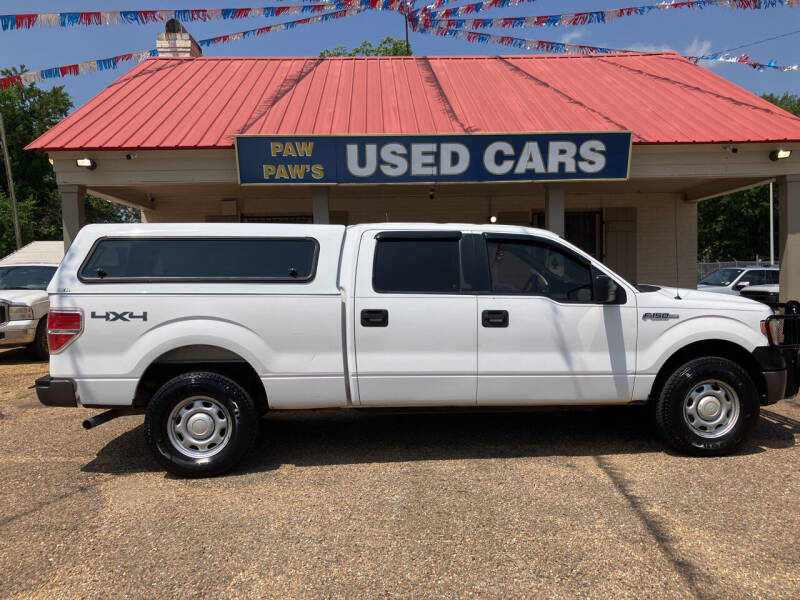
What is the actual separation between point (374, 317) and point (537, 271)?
1400mm

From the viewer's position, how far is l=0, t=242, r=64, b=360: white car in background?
902 centimetres

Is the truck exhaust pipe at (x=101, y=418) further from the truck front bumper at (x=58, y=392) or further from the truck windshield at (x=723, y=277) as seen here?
the truck windshield at (x=723, y=277)

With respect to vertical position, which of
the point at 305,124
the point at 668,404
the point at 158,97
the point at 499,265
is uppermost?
the point at 158,97

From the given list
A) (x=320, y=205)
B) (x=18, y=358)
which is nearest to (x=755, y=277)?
(x=320, y=205)

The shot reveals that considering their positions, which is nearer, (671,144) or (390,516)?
(390,516)

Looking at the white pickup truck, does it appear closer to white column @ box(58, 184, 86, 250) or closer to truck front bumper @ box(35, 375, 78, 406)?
truck front bumper @ box(35, 375, 78, 406)

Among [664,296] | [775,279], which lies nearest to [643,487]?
[664,296]

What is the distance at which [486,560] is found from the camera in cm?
296

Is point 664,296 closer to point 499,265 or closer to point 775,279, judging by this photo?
point 499,265

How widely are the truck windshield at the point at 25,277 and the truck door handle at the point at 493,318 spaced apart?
371 inches

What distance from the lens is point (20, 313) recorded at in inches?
358

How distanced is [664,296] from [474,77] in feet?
23.7

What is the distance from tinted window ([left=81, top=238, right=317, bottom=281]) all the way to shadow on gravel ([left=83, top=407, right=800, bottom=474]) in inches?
54.3

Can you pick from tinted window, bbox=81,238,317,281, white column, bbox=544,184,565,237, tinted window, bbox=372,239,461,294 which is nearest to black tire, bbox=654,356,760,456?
tinted window, bbox=372,239,461,294
